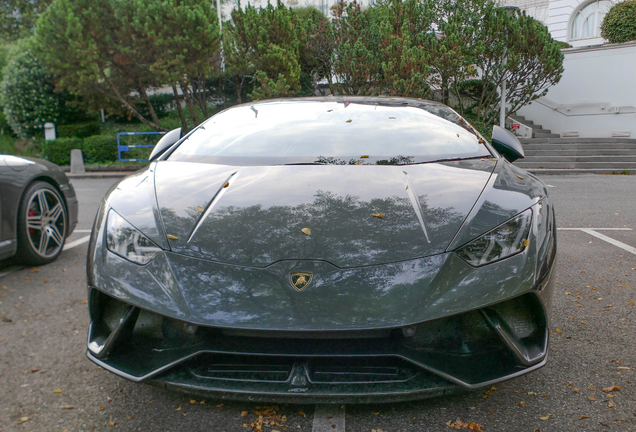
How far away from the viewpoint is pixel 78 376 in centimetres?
228

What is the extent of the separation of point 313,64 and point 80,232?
14570mm

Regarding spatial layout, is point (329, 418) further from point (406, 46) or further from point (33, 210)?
point (406, 46)

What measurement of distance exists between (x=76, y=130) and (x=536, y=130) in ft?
55.0

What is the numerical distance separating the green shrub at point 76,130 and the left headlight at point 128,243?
1847 cm

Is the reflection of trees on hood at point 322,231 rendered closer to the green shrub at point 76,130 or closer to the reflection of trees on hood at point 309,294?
the reflection of trees on hood at point 309,294

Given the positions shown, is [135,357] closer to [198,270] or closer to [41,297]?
[198,270]

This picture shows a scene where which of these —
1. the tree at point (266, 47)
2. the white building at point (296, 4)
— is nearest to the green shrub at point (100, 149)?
the tree at point (266, 47)

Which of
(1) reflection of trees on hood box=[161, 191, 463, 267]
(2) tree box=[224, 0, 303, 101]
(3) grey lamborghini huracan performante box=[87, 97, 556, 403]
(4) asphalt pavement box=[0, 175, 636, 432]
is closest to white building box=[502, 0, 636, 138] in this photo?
(2) tree box=[224, 0, 303, 101]

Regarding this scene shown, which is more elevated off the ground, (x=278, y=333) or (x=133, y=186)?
(x=133, y=186)

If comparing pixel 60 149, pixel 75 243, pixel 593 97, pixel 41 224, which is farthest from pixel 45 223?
pixel 593 97

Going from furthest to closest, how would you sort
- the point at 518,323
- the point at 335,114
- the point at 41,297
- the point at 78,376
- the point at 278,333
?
the point at 41,297, the point at 335,114, the point at 78,376, the point at 518,323, the point at 278,333

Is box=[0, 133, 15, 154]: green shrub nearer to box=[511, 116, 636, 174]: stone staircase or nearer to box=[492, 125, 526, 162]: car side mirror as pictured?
box=[511, 116, 636, 174]: stone staircase

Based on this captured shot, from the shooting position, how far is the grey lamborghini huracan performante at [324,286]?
166cm

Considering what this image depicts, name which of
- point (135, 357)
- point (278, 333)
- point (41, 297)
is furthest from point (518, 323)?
point (41, 297)
